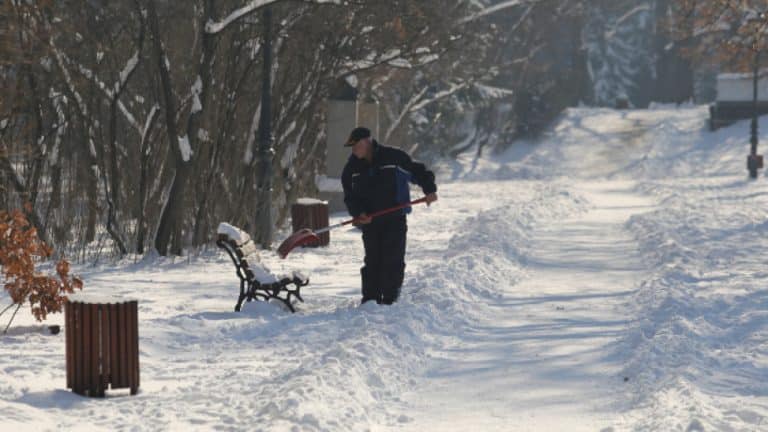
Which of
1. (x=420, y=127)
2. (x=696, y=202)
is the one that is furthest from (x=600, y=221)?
(x=420, y=127)

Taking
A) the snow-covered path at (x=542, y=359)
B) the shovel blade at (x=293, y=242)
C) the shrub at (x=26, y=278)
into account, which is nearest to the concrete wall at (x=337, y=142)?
the snow-covered path at (x=542, y=359)

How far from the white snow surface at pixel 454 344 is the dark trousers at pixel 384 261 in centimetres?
28

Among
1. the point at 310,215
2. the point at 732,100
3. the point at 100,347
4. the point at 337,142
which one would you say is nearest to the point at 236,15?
the point at 310,215

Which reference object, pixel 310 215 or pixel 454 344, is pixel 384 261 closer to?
pixel 454 344

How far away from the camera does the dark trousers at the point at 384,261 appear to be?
40.2ft

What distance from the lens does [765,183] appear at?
4075 cm

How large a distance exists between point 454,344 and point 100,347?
3212 mm

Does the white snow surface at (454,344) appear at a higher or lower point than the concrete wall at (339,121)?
lower

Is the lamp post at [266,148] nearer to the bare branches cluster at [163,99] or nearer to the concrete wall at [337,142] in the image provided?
the bare branches cluster at [163,99]

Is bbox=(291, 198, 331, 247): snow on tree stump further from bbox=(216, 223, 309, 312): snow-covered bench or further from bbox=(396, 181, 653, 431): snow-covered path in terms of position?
bbox=(216, 223, 309, 312): snow-covered bench

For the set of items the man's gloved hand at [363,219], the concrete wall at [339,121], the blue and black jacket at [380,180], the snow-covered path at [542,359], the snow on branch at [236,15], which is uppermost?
the snow on branch at [236,15]

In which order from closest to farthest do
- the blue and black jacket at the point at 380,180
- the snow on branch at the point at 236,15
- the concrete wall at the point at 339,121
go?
the blue and black jacket at the point at 380,180, the snow on branch at the point at 236,15, the concrete wall at the point at 339,121

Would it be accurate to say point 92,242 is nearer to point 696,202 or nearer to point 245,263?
point 245,263

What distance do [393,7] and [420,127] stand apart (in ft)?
101
